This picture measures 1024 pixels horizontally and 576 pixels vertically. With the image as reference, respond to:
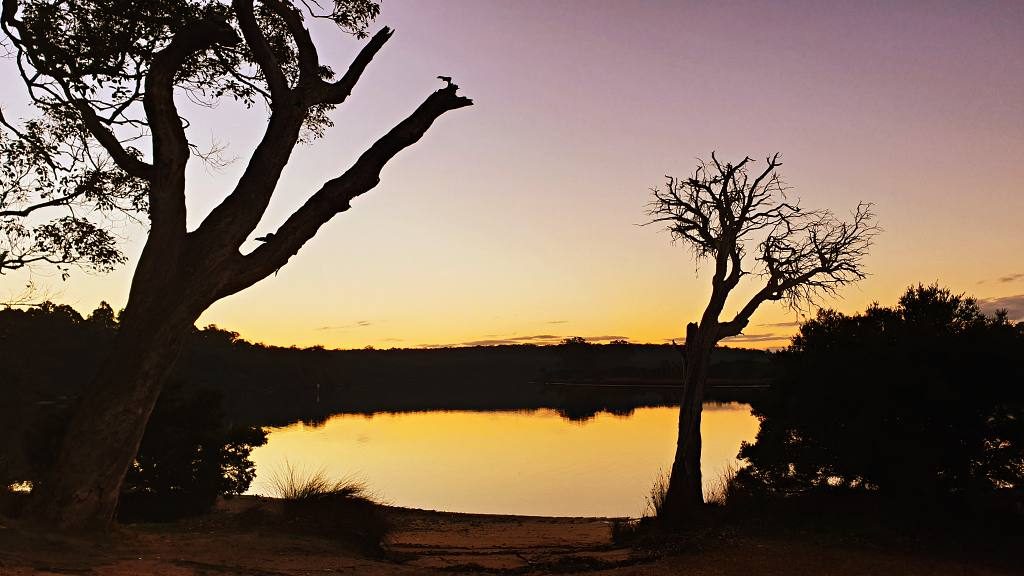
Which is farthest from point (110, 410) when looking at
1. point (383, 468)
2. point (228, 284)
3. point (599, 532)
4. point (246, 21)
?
point (383, 468)

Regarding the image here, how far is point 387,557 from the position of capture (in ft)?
36.0

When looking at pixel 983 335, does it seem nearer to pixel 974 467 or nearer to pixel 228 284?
pixel 974 467

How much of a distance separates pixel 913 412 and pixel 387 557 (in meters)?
7.92

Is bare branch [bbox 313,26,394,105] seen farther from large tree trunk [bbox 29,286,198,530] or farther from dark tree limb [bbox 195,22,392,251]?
large tree trunk [bbox 29,286,198,530]

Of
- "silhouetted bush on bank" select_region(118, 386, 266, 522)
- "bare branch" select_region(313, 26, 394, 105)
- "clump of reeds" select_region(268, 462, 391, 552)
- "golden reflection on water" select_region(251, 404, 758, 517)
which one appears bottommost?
"golden reflection on water" select_region(251, 404, 758, 517)

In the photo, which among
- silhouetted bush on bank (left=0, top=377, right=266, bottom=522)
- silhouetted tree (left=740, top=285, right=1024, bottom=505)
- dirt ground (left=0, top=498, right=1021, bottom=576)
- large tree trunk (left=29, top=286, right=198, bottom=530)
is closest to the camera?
dirt ground (left=0, top=498, right=1021, bottom=576)

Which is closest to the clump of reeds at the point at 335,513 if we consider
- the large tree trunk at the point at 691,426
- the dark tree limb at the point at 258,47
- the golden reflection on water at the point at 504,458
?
the large tree trunk at the point at 691,426

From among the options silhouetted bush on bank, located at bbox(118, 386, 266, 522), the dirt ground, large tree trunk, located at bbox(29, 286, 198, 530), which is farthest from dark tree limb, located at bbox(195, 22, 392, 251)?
silhouetted bush on bank, located at bbox(118, 386, 266, 522)

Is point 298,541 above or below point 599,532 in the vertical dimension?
above

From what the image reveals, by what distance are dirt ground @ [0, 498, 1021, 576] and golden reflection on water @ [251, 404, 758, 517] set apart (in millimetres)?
13053

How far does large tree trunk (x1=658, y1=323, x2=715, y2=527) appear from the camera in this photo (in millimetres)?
15648

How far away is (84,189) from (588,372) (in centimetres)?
15285

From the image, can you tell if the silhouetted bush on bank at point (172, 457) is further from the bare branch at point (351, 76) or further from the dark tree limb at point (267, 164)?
the bare branch at point (351, 76)

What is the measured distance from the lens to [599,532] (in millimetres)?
15406
